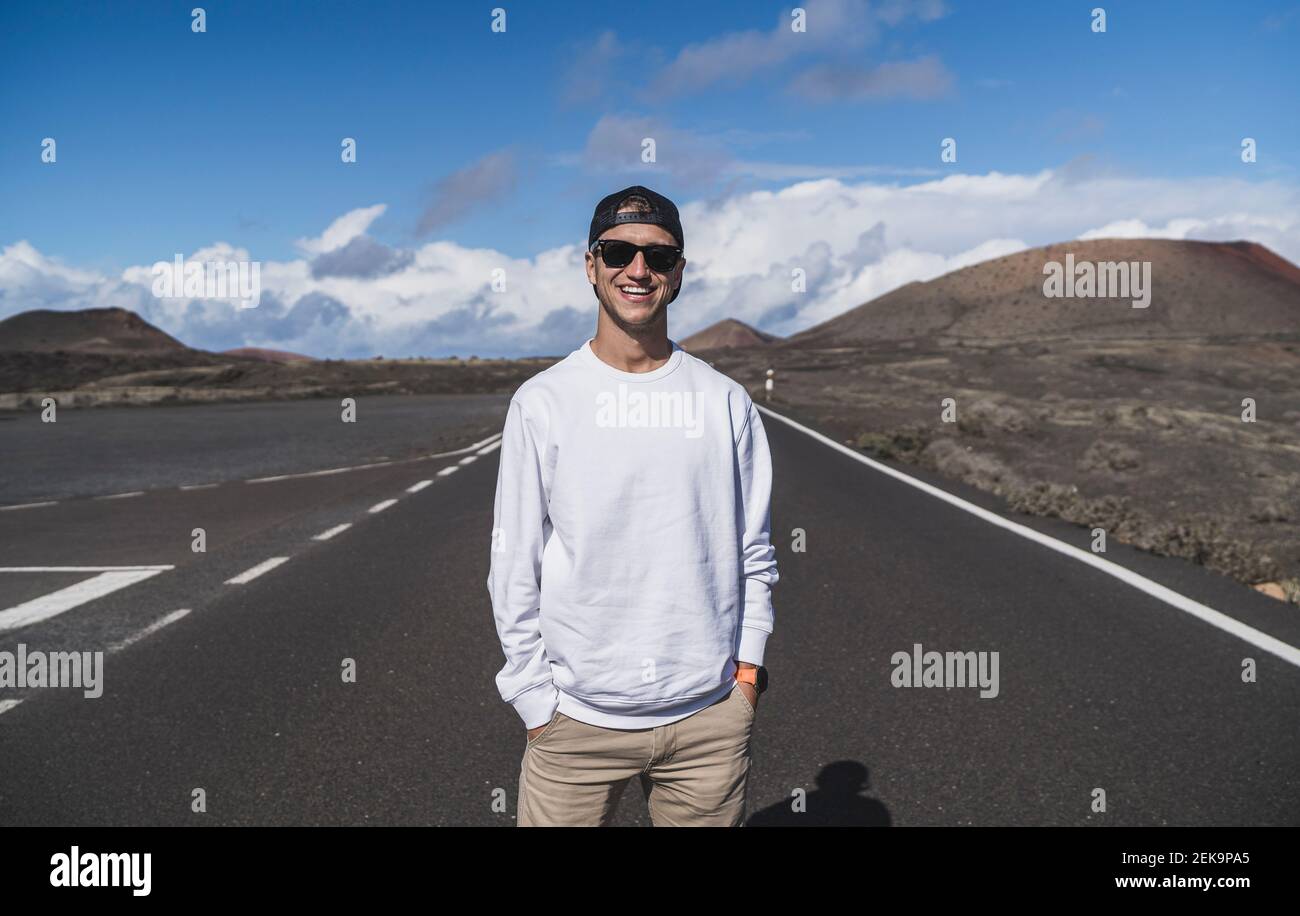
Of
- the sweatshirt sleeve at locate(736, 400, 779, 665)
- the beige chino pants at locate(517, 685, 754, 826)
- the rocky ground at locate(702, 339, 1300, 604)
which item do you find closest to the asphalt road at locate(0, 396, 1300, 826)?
the rocky ground at locate(702, 339, 1300, 604)

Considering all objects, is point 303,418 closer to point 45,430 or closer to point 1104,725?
point 45,430

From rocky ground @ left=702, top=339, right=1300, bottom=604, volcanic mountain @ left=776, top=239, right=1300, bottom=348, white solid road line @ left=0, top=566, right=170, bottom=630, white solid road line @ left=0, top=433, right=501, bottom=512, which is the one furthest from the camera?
volcanic mountain @ left=776, top=239, right=1300, bottom=348

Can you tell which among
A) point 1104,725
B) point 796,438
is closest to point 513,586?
point 1104,725

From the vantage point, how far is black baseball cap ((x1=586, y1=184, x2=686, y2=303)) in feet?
7.56

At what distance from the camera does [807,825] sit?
3.49 metres

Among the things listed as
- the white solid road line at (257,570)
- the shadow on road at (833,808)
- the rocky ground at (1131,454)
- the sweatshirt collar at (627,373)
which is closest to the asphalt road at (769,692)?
the shadow on road at (833,808)

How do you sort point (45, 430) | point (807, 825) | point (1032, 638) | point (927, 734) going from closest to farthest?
point (807, 825), point (927, 734), point (1032, 638), point (45, 430)

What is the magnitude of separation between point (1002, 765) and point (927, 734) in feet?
1.49

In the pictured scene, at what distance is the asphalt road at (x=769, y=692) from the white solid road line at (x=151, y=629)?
0.03 m

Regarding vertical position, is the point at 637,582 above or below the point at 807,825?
above

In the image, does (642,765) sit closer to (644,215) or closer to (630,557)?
(630,557)

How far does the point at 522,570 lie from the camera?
2199 millimetres

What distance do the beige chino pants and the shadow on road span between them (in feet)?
4.20

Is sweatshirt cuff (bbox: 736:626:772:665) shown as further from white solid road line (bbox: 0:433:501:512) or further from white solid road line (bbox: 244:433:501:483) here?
white solid road line (bbox: 244:433:501:483)
